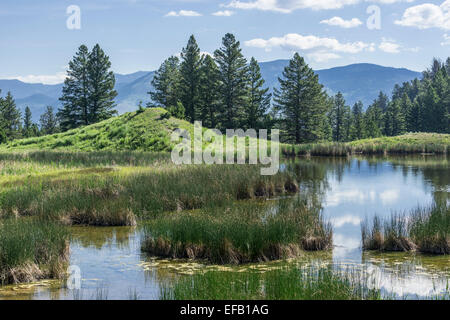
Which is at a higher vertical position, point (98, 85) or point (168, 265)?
point (98, 85)

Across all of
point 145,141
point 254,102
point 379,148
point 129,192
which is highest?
point 254,102

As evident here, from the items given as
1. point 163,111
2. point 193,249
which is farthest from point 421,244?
point 163,111

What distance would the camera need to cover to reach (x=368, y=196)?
866 inches

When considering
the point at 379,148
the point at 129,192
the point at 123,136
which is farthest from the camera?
the point at 379,148

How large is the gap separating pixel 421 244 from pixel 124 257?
7.22m

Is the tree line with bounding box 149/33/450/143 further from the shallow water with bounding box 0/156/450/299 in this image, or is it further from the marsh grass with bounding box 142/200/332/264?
the marsh grass with bounding box 142/200/332/264

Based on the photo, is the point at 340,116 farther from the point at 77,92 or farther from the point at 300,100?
the point at 77,92

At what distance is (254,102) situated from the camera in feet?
242

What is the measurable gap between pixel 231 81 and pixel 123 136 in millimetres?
29027


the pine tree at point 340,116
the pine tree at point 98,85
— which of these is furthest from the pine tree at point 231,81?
the pine tree at point 340,116

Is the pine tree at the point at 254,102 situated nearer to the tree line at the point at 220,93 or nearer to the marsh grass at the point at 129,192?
the tree line at the point at 220,93

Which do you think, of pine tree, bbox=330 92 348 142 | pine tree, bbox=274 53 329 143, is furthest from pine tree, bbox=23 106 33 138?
pine tree, bbox=330 92 348 142

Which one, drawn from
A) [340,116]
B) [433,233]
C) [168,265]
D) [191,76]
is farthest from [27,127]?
[433,233]
